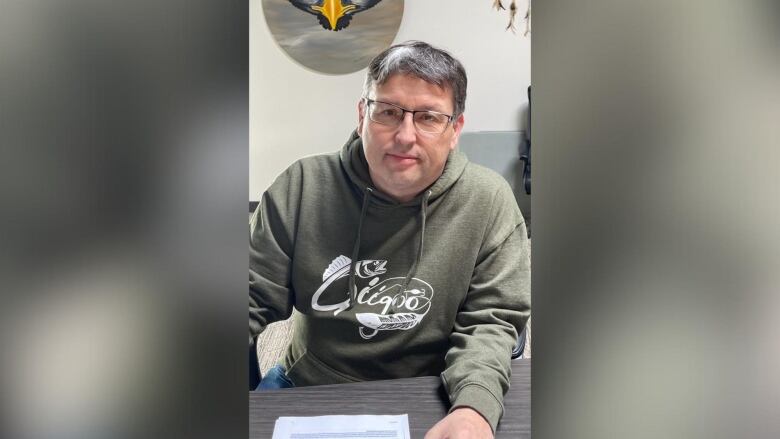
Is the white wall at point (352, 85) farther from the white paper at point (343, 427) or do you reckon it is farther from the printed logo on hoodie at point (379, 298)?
the white paper at point (343, 427)

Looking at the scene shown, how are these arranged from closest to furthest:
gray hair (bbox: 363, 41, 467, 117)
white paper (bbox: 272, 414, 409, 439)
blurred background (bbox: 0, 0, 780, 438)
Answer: blurred background (bbox: 0, 0, 780, 438) < white paper (bbox: 272, 414, 409, 439) < gray hair (bbox: 363, 41, 467, 117)

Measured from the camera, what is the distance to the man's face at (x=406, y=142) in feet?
2.50

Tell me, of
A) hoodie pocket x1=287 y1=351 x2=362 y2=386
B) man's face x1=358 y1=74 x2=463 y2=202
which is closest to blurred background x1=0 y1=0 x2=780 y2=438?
man's face x1=358 y1=74 x2=463 y2=202

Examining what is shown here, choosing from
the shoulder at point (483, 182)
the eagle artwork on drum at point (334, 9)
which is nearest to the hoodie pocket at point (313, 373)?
the shoulder at point (483, 182)

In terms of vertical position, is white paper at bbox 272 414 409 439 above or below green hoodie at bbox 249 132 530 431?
below

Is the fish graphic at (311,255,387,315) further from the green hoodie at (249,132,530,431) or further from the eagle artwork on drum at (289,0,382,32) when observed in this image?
the eagle artwork on drum at (289,0,382,32)

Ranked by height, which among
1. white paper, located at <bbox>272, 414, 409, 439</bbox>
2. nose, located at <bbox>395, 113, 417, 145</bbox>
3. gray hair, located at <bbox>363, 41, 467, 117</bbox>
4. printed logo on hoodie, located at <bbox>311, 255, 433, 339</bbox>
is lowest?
white paper, located at <bbox>272, 414, 409, 439</bbox>

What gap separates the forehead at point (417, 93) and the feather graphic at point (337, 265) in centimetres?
24

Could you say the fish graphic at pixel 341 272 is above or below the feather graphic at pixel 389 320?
above

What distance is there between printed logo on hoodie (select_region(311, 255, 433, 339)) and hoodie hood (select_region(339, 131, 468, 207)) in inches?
4.1

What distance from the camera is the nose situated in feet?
2.61
